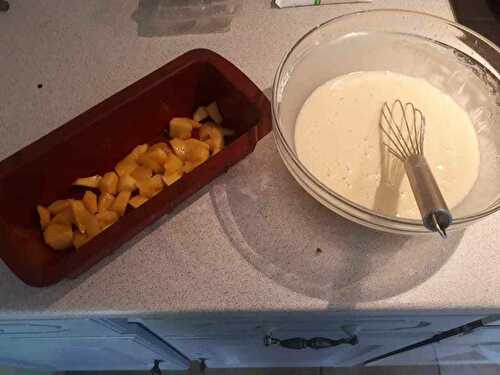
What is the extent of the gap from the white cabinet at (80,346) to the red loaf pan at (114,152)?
13 cm

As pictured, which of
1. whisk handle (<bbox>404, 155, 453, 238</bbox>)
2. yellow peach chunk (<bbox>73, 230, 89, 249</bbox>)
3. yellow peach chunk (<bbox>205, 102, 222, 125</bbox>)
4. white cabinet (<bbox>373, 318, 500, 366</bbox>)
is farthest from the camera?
white cabinet (<bbox>373, 318, 500, 366</bbox>)

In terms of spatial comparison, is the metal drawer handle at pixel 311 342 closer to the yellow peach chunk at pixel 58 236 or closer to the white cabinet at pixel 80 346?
the white cabinet at pixel 80 346

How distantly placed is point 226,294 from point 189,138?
0.77 feet

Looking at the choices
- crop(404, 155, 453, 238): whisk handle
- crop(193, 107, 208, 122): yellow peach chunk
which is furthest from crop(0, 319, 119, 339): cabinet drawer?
crop(404, 155, 453, 238): whisk handle

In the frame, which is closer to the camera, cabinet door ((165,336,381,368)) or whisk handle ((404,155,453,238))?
whisk handle ((404,155,453,238))

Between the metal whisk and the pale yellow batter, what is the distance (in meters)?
0.01

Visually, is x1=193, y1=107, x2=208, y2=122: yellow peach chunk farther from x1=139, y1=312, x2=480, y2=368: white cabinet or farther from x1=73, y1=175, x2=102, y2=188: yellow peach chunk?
x1=139, y1=312, x2=480, y2=368: white cabinet

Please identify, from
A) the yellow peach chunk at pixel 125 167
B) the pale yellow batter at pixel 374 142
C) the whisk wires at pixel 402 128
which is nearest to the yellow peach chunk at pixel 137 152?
the yellow peach chunk at pixel 125 167

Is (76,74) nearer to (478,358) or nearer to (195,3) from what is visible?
(195,3)

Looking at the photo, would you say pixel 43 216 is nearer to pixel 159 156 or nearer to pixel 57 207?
pixel 57 207

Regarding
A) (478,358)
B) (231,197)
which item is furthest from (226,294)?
(478,358)

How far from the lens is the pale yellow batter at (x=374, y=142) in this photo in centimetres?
50

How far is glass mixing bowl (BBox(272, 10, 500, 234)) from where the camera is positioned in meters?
0.57

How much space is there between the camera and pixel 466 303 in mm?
465
